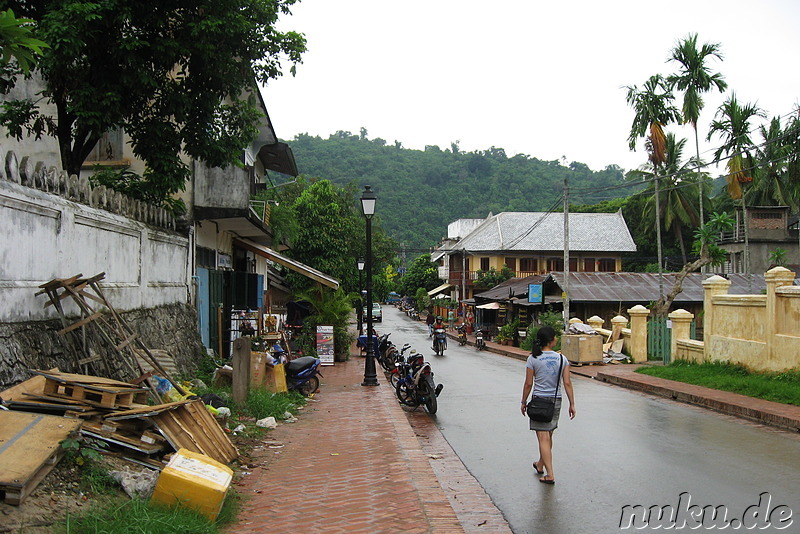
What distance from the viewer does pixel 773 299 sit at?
15219 mm

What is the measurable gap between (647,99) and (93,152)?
26.4 m

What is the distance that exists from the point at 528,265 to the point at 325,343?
146ft

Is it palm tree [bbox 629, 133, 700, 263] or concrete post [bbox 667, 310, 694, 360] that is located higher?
palm tree [bbox 629, 133, 700, 263]

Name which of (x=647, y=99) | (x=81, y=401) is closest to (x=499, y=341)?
(x=647, y=99)

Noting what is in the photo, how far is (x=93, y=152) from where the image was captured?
14.2m

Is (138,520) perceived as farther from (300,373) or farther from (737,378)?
(737,378)

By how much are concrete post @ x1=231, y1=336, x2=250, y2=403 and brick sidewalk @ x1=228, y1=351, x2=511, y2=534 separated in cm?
96

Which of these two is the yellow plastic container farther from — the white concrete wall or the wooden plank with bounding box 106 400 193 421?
the white concrete wall

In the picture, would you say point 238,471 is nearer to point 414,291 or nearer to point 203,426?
point 203,426

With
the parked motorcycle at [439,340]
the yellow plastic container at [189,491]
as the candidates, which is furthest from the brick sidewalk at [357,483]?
the parked motorcycle at [439,340]

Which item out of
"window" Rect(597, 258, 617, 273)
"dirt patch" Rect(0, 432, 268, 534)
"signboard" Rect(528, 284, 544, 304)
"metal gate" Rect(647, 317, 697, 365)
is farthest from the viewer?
"window" Rect(597, 258, 617, 273)

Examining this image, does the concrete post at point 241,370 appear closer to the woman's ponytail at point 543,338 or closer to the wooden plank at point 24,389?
the wooden plank at point 24,389

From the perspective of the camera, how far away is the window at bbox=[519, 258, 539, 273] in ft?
208

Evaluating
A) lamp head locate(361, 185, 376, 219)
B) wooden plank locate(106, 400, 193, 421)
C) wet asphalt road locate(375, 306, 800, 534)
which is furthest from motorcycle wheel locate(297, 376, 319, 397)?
wooden plank locate(106, 400, 193, 421)
